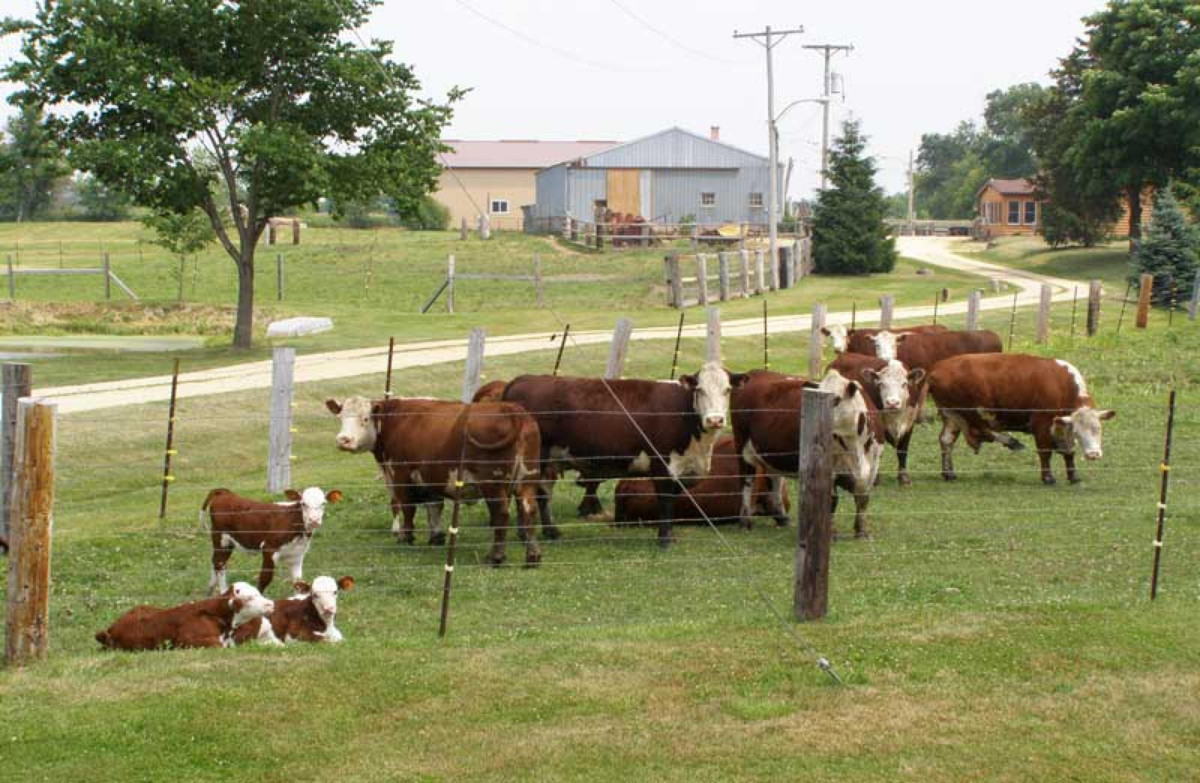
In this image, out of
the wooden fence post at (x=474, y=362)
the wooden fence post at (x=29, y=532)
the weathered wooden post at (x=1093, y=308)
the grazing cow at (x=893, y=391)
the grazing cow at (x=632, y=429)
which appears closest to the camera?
the wooden fence post at (x=29, y=532)

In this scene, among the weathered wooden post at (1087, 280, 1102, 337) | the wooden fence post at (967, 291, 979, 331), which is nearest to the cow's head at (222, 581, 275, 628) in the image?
the wooden fence post at (967, 291, 979, 331)

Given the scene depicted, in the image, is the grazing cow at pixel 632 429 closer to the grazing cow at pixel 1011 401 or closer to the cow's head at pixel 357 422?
the cow's head at pixel 357 422

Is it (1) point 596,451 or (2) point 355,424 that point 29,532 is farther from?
(1) point 596,451

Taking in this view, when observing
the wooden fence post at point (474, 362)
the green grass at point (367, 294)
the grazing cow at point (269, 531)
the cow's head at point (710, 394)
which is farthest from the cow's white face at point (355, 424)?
the green grass at point (367, 294)

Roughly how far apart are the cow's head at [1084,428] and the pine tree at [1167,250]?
28.8m

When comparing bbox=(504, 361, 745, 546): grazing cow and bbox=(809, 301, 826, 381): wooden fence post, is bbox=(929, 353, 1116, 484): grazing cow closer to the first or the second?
bbox=(504, 361, 745, 546): grazing cow

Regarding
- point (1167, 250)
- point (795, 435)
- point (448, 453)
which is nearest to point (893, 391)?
point (795, 435)

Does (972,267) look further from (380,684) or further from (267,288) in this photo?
(380,684)

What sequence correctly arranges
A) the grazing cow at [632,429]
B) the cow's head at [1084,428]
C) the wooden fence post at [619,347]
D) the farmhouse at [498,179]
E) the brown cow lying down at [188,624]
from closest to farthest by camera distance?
the brown cow lying down at [188,624]
the grazing cow at [632,429]
the cow's head at [1084,428]
the wooden fence post at [619,347]
the farmhouse at [498,179]

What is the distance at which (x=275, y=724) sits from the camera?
8.16 metres

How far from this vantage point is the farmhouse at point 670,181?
75.9m

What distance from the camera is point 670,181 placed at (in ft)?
252

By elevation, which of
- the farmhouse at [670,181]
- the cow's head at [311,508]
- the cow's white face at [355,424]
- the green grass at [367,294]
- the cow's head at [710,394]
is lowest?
the green grass at [367,294]

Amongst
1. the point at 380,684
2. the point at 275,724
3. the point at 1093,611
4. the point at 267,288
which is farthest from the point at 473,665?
the point at 267,288
